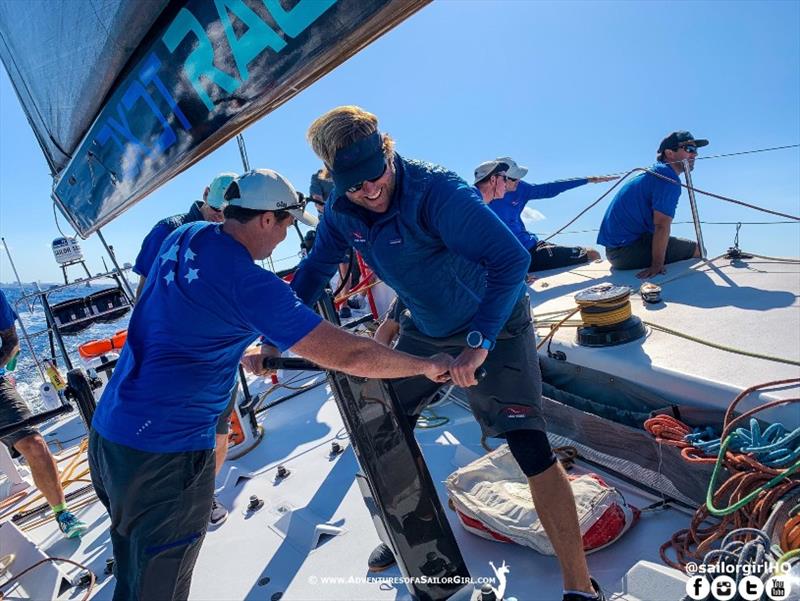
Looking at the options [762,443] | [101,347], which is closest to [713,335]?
[762,443]

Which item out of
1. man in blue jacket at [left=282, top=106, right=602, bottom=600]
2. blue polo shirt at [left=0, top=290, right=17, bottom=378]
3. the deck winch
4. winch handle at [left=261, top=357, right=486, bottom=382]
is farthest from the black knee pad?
blue polo shirt at [left=0, top=290, right=17, bottom=378]

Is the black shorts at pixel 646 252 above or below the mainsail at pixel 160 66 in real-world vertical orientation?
below

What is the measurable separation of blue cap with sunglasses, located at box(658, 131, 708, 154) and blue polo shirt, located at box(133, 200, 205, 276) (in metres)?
3.58

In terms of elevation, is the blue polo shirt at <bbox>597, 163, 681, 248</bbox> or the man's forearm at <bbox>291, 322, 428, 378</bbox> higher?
the man's forearm at <bbox>291, 322, 428, 378</bbox>

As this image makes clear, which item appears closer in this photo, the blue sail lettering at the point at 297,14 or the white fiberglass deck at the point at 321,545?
the blue sail lettering at the point at 297,14

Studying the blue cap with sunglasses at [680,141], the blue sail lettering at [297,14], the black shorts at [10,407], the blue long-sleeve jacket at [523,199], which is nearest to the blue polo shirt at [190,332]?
the blue sail lettering at [297,14]

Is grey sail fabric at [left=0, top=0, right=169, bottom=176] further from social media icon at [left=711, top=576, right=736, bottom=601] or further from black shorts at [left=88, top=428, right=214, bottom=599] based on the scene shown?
social media icon at [left=711, top=576, right=736, bottom=601]

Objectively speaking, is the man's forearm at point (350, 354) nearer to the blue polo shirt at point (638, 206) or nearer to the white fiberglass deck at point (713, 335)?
the white fiberglass deck at point (713, 335)

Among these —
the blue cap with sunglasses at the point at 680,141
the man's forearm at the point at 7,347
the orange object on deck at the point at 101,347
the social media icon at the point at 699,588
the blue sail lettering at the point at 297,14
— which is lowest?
the social media icon at the point at 699,588

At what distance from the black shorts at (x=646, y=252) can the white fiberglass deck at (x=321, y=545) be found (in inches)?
79.7

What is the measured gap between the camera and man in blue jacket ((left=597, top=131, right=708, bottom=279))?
3.91 meters

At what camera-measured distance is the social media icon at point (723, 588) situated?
1.09 m

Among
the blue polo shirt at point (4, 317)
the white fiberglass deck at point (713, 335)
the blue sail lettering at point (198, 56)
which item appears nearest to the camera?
the blue sail lettering at point (198, 56)

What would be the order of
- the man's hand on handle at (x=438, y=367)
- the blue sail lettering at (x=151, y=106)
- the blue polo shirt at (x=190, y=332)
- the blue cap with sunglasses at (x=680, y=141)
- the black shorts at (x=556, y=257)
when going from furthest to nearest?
1. the black shorts at (x=556, y=257)
2. the blue cap with sunglasses at (x=680, y=141)
3. the man's hand on handle at (x=438, y=367)
4. the blue polo shirt at (x=190, y=332)
5. the blue sail lettering at (x=151, y=106)
